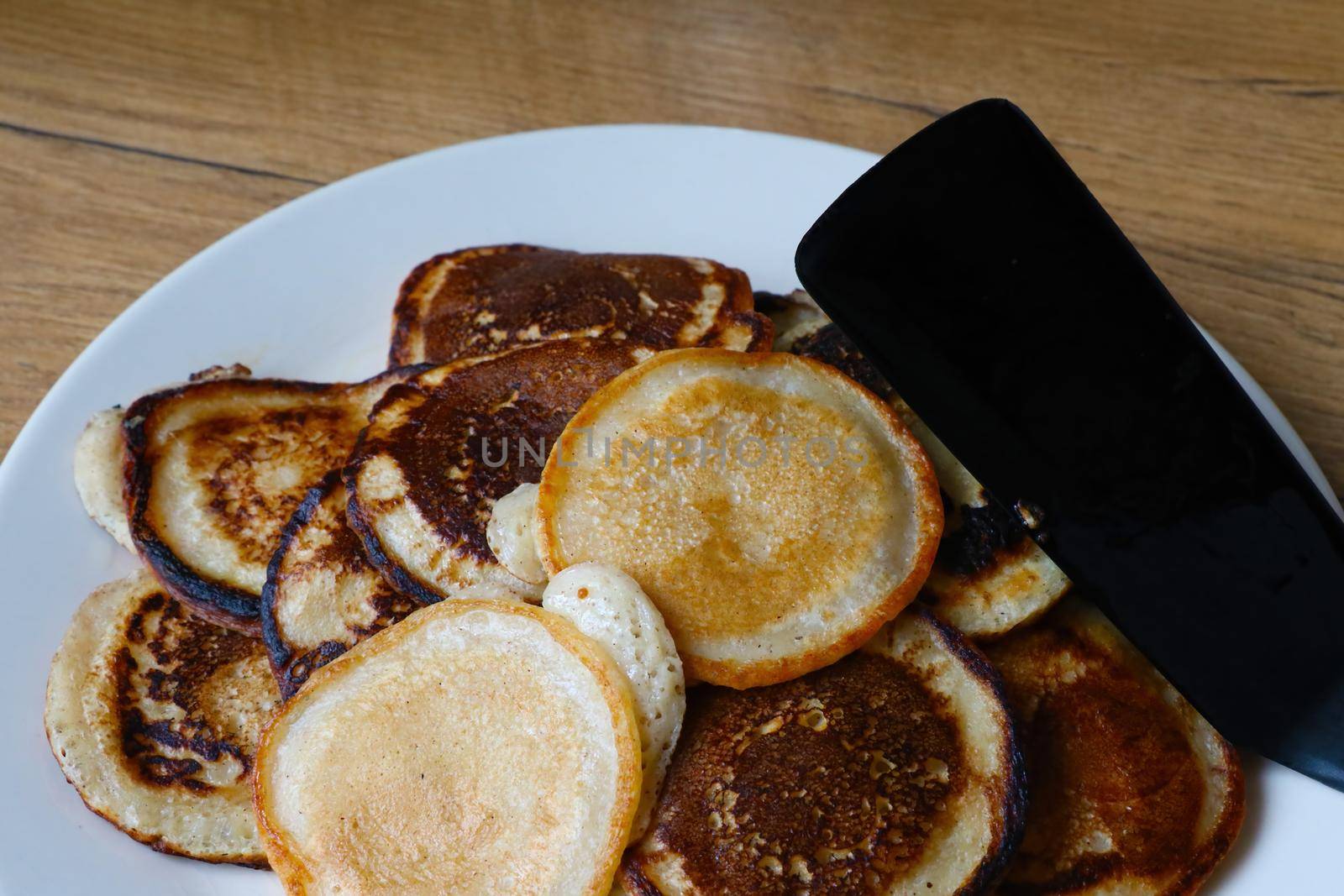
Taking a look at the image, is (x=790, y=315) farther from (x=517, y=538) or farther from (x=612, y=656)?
(x=612, y=656)

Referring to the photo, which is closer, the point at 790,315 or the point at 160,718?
the point at 160,718

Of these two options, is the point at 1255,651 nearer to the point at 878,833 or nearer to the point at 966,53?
the point at 878,833

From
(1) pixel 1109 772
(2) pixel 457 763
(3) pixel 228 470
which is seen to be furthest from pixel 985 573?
(3) pixel 228 470

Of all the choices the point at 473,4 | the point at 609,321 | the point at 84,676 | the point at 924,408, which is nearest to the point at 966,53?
the point at 473,4

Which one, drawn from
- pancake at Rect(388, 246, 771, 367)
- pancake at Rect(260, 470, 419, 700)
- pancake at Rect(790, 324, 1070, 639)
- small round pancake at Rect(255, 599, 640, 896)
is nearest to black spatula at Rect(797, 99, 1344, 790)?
pancake at Rect(790, 324, 1070, 639)

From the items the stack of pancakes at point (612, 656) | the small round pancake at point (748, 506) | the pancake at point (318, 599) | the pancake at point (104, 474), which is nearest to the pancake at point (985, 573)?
the stack of pancakes at point (612, 656)

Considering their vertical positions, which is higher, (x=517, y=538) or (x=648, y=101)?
(x=648, y=101)
